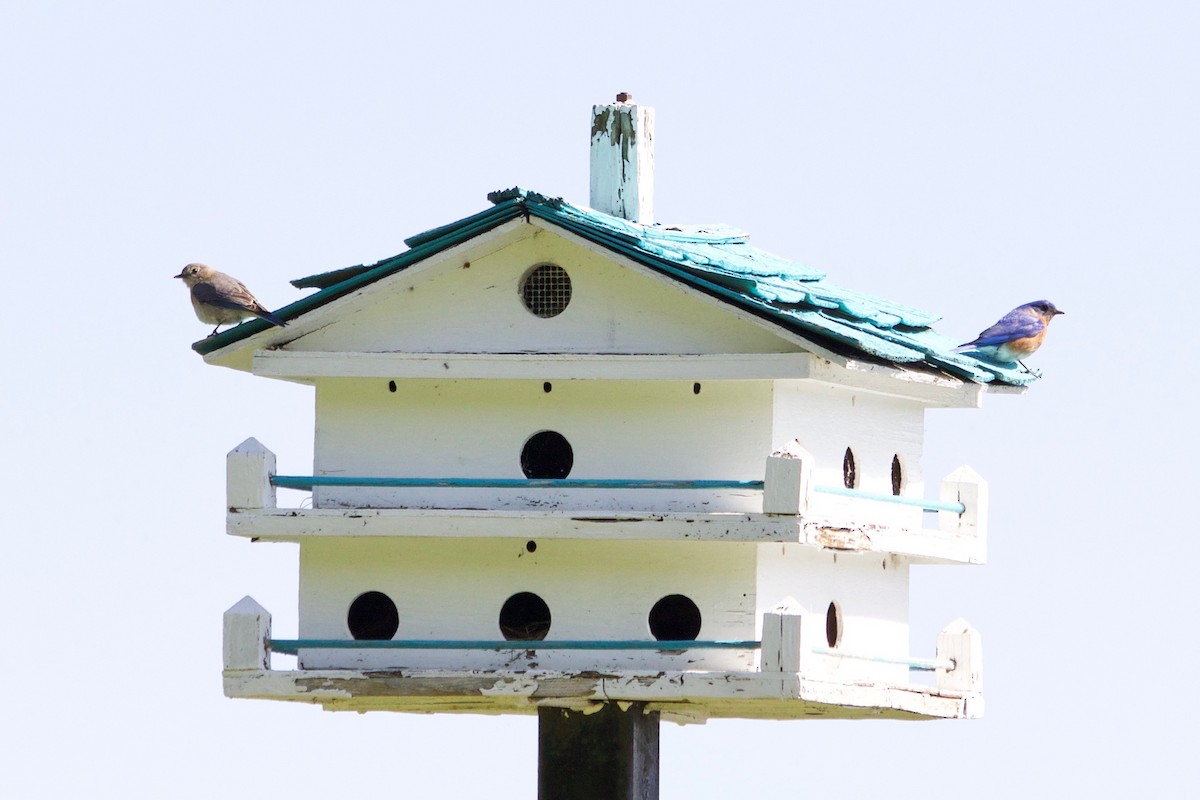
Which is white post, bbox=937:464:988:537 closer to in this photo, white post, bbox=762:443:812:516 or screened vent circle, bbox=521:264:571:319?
white post, bbox=762:443:812:516

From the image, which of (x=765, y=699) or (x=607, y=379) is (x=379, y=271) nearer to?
(x=607, y=379)

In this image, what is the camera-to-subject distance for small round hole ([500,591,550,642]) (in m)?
18.2

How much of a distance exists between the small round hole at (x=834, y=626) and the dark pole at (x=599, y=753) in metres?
1.00

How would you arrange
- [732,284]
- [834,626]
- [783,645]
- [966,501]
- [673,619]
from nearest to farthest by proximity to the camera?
1. [783,645]
2. [732,284]
3. [673,619]
4. [834,626]
5. [966,501]

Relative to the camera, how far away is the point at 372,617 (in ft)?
60.4

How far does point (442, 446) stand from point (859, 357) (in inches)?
87.2

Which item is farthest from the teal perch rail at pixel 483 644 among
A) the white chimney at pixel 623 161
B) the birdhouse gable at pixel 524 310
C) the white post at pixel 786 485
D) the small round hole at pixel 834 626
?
the white chimney at pixel 623 161

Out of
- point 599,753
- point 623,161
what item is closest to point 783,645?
point 599,753

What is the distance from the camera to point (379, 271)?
59.9 feet

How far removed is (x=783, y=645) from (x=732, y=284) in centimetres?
185

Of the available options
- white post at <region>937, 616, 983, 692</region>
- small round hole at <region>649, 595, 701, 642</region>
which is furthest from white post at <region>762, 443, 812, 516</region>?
white post at <region>937, 616, 983, 692</region>

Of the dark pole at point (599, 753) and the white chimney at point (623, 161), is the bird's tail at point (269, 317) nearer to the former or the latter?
the white chimney at point (623, 161)

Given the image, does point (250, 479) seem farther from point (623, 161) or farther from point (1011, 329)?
point (1011, 329)

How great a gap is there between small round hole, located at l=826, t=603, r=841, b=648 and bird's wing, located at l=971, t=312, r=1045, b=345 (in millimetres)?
1935
